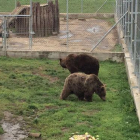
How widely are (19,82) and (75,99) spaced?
265 centimetres

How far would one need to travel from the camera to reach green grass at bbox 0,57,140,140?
10141mm

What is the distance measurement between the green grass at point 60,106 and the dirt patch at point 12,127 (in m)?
0.17

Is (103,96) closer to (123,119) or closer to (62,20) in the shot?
(123,119)

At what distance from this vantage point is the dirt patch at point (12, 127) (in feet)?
32.3

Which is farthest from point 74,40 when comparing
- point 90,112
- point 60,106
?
point 90,112

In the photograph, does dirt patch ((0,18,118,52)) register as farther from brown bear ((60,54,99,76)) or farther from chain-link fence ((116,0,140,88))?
brown bear ((60,54,99,76))

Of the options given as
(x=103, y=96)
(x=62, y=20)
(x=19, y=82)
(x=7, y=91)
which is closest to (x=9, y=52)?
(x=19, y=82)

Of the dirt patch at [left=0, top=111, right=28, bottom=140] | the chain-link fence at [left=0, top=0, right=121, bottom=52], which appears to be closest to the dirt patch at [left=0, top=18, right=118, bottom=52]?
the chain-link fence at [left=0, top=0, right=121, bottom=52]

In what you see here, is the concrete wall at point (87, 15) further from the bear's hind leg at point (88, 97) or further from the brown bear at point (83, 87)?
the bear's hind leg at point (88, 97)

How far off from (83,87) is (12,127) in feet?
9.60

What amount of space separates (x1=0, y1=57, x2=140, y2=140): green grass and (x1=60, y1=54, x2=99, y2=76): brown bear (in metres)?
0.55

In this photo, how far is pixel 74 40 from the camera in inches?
931

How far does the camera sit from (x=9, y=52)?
19.7 m

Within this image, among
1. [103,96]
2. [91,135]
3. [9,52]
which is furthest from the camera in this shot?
[9,52]
